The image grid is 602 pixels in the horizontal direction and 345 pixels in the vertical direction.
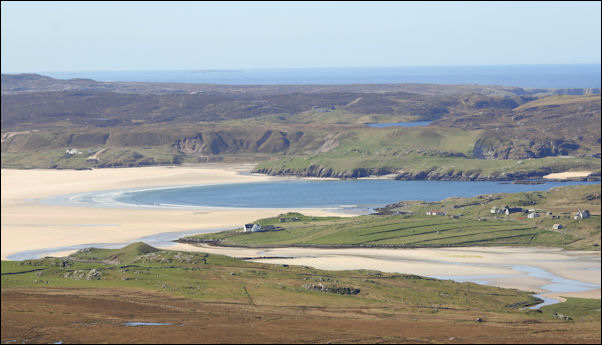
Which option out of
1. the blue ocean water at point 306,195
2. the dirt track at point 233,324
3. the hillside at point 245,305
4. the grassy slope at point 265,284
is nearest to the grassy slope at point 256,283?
the grassy slope at point 265,284

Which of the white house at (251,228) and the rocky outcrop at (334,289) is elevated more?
the rocky outcrop at (334,289)

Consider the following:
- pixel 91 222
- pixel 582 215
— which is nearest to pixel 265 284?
pixel 582 215

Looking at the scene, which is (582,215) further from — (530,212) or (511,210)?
(511,210)

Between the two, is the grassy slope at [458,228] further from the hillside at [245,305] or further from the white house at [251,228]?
the hillside at [245,305]

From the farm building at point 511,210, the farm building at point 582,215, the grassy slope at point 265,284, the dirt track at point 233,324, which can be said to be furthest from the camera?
the farm building at point 511,210

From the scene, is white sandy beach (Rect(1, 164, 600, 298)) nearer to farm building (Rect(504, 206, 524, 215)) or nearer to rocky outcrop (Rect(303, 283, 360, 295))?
rocky outcrop (Rect(303, 283, 360, 295))

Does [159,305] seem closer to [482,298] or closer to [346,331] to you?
[346,331]
